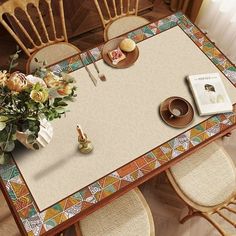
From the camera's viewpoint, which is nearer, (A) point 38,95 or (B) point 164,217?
(A) point 38,95

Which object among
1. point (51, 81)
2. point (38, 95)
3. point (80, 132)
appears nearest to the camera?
point (38, 95)

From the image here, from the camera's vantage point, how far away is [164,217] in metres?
2.14

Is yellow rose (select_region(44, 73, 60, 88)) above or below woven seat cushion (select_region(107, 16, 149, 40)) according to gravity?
below

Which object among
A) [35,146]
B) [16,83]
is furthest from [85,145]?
[16,83]

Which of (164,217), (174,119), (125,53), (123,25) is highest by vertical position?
(123,25)

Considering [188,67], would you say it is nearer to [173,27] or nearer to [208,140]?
[173,27]

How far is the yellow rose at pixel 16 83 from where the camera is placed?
1156 mm

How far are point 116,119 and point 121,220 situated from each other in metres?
0.53

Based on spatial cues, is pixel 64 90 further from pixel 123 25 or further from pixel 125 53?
pixel 123 25

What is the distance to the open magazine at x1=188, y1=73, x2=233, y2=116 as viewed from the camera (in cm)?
164

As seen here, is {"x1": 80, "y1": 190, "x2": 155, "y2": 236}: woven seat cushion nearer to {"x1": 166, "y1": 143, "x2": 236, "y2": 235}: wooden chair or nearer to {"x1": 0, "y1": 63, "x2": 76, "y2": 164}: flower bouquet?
{"x1": 166, "y1": 143, "x2": 236, "y2": 235}: wooden chair

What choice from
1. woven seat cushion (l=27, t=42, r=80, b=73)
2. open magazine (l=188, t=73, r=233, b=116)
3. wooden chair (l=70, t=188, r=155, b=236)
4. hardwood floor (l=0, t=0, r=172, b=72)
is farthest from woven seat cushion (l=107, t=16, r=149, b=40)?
wooden chair (l=70, t=188, r=155, b=236)

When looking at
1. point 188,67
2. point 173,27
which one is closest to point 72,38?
point 173,27

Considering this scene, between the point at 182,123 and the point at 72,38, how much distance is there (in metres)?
1.57
